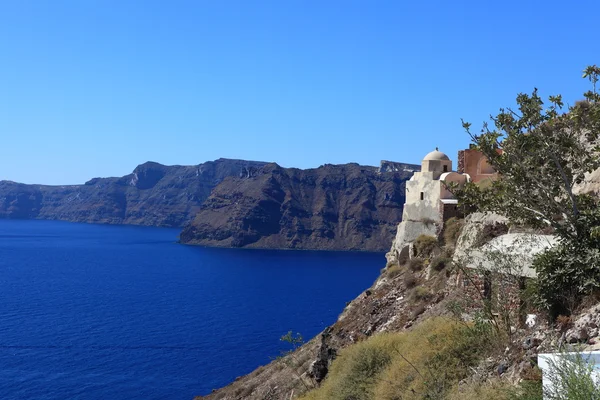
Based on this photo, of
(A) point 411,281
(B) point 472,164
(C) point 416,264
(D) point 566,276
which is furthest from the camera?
(B) point 472,164

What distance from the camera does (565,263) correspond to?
1351cm

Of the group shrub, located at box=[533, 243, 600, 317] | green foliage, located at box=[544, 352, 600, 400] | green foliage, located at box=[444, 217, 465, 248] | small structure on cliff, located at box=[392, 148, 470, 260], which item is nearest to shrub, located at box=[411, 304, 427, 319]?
green foliage, located at box=[444, 217, 465, 248]

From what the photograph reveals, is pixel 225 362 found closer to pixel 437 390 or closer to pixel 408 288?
pixel 408 288

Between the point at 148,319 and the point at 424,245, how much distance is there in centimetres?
5991

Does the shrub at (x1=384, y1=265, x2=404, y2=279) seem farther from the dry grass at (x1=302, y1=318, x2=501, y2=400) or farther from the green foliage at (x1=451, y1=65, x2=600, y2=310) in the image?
the green foliage at (x1=451, y1=65, x2=600, y2=310)

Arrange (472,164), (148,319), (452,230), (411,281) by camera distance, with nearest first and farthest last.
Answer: (411,281) → (452,230) → (472,164) → (148,319)

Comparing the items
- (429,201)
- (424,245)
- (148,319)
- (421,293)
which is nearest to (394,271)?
(424,245)

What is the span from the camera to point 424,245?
33344 mm

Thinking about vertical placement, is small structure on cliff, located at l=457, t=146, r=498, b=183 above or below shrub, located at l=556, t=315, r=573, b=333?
above

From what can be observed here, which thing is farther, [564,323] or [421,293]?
[421,293]

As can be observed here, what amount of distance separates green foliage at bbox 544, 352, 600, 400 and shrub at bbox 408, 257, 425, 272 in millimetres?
22650

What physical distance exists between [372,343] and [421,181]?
1851cm

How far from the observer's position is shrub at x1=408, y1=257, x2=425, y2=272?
→ 32.0m

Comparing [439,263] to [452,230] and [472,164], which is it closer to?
[452,230]
